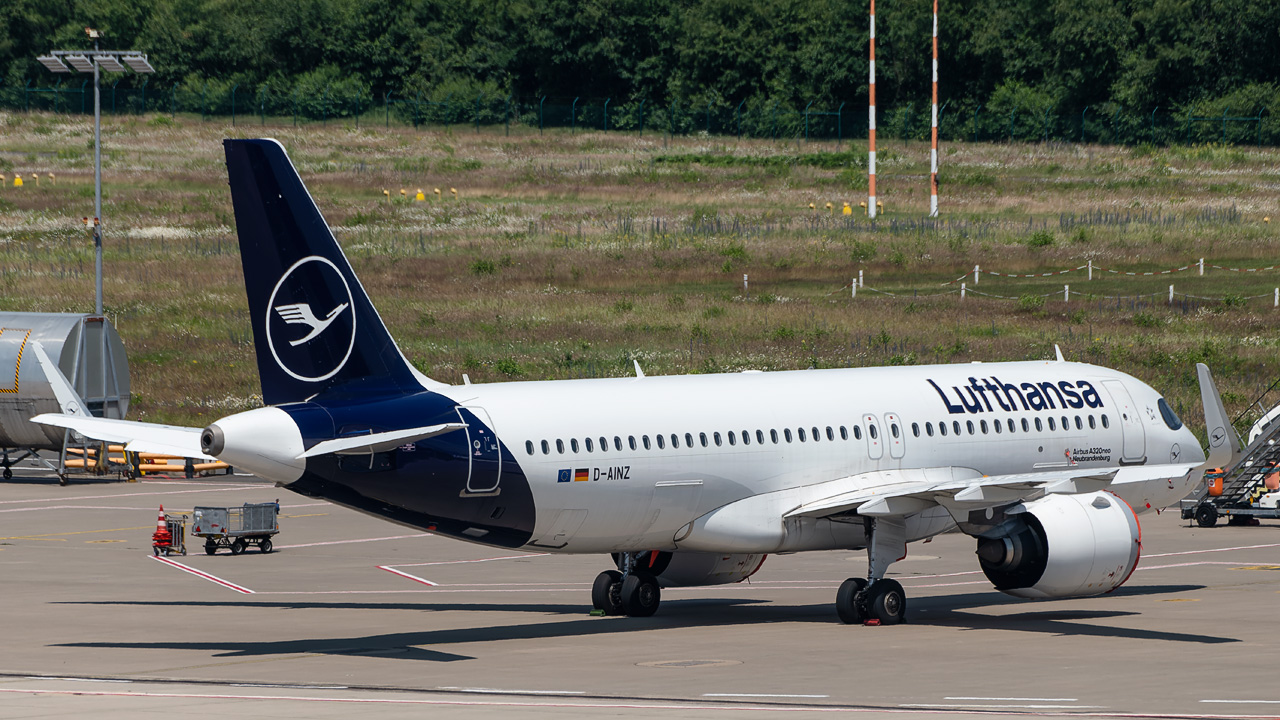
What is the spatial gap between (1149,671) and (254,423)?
14.5 m

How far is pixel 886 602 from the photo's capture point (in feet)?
103

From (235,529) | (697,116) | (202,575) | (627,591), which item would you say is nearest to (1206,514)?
(627,591)

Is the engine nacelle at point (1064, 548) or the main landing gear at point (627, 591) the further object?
the main landing gear at point (627, 591)

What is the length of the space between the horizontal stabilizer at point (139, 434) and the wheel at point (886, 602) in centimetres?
1242

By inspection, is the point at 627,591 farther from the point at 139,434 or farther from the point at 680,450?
the point at 139,434

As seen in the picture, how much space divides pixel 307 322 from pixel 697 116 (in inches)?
5659

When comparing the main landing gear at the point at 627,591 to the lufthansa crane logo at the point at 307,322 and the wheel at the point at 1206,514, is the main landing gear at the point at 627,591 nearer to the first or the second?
the lufthansa crane logo at the point at 307,322

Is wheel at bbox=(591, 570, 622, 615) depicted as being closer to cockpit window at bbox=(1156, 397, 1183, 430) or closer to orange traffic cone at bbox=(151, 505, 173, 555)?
cockpit window at bbox=(1156, 397, 1183, 430)

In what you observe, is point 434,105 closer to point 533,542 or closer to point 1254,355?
point 1254,355

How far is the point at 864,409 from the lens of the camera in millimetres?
33406

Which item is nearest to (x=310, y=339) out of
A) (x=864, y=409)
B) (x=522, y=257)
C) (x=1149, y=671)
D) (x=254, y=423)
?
(x=254, y=423)

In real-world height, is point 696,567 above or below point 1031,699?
above

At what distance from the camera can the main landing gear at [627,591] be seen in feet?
108

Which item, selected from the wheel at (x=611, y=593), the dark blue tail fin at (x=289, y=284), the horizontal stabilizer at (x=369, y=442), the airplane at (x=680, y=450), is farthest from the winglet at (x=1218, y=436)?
the dark blue tail fin at (x=289, y=284)
